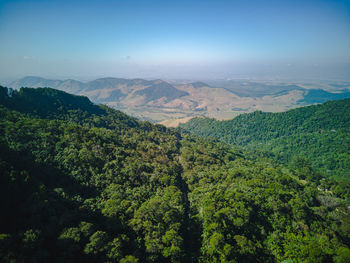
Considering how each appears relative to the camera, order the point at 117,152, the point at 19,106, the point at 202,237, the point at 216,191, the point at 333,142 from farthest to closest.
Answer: the point at 333,142 → the point at 19,106 → the point at 117,152 → the point at 216,191 → the point at 202,237

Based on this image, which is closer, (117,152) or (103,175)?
(103,175)

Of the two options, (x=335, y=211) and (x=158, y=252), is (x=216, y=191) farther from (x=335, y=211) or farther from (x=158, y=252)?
(x=335, y=211)

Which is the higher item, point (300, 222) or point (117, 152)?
point (117, 152)

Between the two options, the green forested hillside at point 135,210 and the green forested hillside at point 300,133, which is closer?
the green forested hillside at point 135,210

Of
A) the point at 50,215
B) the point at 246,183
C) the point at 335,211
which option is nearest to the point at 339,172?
the point at 335,211
